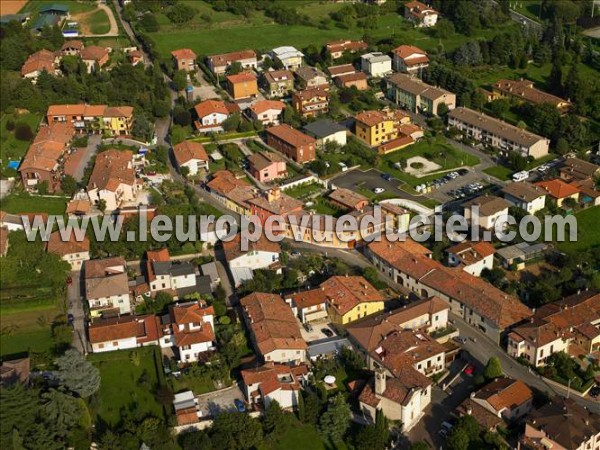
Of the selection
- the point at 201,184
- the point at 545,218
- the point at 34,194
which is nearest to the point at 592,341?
the point at 545,218

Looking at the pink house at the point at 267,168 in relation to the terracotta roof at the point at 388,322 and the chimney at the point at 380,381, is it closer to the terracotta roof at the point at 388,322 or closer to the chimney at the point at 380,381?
the terracotta roof at the point at 388,322

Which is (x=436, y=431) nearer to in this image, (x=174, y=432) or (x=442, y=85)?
(x=174, y=432)

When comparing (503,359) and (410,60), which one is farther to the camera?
(410,60)

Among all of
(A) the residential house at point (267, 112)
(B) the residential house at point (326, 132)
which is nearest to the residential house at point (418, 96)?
(B) the residential house at point (326, 132)

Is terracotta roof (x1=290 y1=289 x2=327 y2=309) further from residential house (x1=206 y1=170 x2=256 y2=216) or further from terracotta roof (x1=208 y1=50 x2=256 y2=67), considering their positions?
terracotta roof (x1=208 y1=50 x2=256 y2=67)

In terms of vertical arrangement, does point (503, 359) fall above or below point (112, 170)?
below

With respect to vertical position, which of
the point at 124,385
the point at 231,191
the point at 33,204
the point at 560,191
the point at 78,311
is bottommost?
the point at 124,385

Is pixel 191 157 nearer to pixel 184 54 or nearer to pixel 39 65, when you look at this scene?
pixel 184 54

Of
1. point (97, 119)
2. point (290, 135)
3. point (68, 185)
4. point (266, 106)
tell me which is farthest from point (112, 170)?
point (266, 106)
